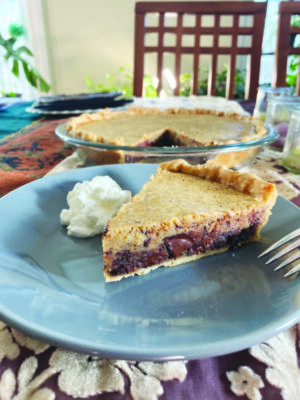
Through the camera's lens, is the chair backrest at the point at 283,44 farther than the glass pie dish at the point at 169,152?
Yes

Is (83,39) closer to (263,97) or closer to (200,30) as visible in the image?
(200,30)

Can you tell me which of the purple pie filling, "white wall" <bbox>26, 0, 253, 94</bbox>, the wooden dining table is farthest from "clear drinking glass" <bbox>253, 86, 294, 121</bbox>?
"white wall" <bbox>26, 0, 253, 94</bbox>

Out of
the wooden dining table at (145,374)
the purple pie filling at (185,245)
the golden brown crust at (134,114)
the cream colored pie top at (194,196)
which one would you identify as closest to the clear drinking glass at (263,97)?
the golden brown crust at (134,114)

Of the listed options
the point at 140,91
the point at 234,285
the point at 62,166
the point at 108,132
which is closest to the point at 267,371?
the point at 234,285

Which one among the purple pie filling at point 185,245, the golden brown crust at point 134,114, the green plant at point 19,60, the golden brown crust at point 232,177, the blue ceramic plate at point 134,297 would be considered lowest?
the purple pie filling at point 185,245

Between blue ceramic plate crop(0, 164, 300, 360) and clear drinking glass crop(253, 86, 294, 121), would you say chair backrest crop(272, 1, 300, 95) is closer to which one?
clear drinking glass crop(253, 86, 294, 121)

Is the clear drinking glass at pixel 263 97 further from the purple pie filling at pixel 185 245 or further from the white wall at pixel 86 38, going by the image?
the white wall at pixel 86 38
